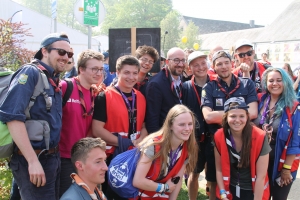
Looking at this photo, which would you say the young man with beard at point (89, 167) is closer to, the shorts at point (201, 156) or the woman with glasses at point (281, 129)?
the shorts at point (201, 156)

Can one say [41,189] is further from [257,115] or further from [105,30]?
[105,30]

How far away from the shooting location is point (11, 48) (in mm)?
4020

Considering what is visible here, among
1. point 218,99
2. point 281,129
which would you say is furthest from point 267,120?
point 218,99

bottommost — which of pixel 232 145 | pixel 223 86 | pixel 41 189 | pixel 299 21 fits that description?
pixel 41 189

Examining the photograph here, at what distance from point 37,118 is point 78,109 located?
0.67 m

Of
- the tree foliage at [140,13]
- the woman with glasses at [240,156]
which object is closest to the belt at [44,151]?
the woman with glasses at [240,156]

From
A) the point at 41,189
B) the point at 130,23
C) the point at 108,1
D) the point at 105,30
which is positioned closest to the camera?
the point at 41,189

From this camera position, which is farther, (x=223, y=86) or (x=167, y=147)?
(x=223, y=86)

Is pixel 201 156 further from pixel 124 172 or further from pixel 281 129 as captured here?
pixel 124 172

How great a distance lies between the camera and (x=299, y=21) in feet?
107

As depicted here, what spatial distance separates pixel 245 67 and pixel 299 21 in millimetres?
32974

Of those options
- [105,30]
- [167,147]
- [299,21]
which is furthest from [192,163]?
[105,30]

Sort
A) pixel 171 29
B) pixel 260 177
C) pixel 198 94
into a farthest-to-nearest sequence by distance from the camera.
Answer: pixel 171 29, pixel 198 94, pixel 260 177

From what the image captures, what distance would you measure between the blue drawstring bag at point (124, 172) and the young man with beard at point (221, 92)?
3.74ft
